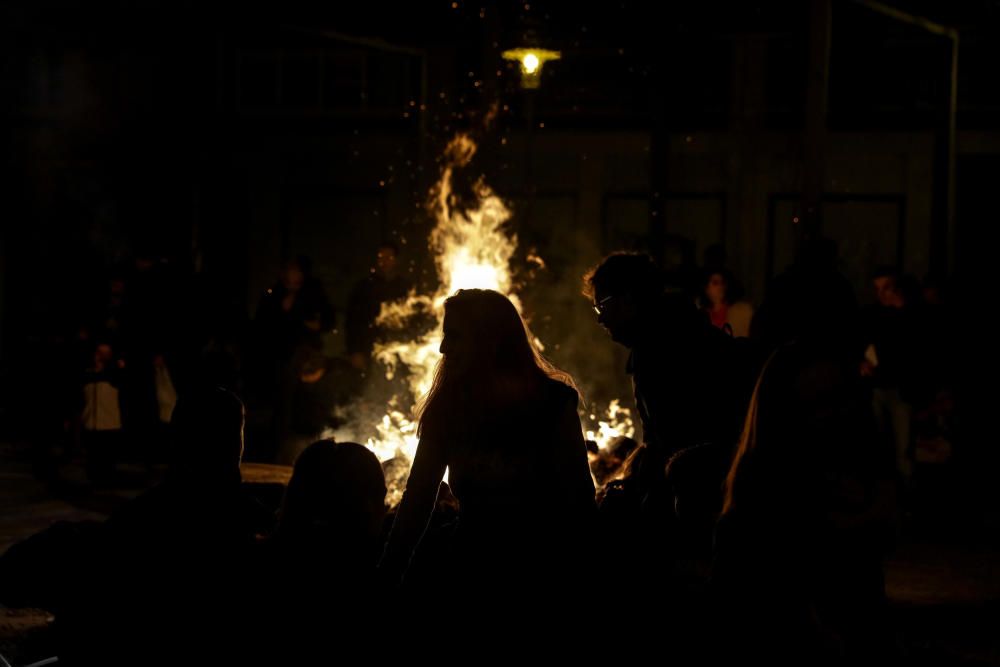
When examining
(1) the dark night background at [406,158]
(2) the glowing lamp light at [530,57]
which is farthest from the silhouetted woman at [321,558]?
(1) the dark night background at [406,158]

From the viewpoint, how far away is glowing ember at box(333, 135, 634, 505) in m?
10.5

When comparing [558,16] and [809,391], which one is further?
[558,16]

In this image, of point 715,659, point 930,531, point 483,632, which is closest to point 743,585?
point 715,659

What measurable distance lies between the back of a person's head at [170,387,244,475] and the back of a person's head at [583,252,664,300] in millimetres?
1713

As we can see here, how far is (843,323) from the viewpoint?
4652 millimetres

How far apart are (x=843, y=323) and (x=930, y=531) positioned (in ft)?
19.6

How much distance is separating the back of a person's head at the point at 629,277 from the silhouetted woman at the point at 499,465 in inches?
42.6

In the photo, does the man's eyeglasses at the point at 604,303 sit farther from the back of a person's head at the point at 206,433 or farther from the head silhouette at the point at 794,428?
the back of a person's head at the point at 206,433

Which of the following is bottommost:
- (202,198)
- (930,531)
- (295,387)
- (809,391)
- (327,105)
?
(930,531)

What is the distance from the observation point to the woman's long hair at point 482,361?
A: 4371mm

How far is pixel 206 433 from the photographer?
4320mm

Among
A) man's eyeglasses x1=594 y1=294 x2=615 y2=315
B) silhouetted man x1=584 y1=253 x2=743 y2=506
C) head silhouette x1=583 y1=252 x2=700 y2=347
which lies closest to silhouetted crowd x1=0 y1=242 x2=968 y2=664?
silhouetted man x1=584 y1=253 x2=743 y2=506

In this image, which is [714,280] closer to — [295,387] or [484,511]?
[295,387]

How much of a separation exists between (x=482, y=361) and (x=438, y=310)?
822 cm
